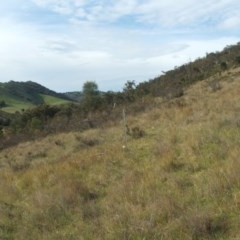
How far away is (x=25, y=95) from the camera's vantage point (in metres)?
165

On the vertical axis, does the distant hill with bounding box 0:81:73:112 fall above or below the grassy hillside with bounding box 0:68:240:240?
above

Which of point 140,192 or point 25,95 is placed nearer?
point 140,192

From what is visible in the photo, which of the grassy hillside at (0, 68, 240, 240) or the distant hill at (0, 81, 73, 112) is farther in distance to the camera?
the distant hill at (0, 81, 73, 112)

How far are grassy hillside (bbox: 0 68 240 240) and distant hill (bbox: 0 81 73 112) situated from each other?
123 metres

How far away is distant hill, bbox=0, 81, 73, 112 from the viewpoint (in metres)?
143

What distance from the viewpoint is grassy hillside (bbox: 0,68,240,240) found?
19.5 feet

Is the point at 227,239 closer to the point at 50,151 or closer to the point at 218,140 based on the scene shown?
the point at 218,140

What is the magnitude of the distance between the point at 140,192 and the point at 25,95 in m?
161

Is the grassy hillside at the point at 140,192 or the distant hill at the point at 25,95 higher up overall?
the distant hill at the point at 25,95

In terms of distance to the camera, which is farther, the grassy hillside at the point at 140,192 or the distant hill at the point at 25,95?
the distant hill at the point at 25,95

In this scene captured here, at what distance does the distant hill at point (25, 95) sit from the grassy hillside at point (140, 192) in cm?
12304

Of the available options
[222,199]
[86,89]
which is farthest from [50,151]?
[86,89]

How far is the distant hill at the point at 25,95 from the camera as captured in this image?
468 feet

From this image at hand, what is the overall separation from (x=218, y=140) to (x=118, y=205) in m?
3.35
